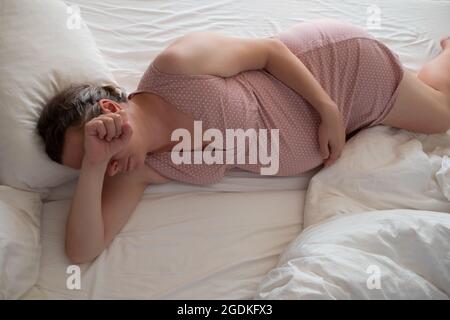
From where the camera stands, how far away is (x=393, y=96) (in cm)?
117

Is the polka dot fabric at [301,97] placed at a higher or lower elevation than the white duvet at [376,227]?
higher

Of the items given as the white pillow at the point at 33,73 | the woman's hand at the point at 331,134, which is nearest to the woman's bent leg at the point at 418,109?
the woman's hand at the point at 331,134

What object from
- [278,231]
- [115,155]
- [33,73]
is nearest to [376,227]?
[278,231]

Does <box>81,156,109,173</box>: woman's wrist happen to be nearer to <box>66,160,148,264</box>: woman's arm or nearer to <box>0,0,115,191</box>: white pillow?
<box>66,160,148,264</box>: woman's arm

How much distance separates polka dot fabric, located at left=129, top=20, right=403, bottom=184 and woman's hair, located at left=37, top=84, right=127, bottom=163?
11 centimetres

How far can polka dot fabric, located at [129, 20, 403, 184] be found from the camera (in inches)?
42.9

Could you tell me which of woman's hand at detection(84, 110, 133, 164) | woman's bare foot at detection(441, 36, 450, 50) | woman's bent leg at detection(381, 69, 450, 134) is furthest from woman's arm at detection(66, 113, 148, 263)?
woman's bare foot at detection(441, 36, 450, 50)

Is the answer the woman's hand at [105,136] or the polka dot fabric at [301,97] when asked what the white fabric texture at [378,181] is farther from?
the woman's hand at [105,136]

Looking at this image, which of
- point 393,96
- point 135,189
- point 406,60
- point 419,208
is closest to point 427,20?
point 406,60

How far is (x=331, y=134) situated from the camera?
1119 millimetres

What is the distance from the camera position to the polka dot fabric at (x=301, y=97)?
1089 millimetres
